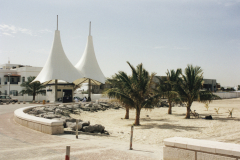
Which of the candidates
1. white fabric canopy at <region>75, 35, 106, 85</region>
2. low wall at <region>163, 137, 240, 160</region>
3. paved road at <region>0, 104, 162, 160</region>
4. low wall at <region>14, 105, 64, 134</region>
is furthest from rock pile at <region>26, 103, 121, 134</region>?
white fabric canopy at <region>75, 35, 106, 85</region>

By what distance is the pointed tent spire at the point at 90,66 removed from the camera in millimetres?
40500

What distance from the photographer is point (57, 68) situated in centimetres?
3562

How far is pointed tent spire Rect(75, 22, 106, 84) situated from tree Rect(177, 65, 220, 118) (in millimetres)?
22857

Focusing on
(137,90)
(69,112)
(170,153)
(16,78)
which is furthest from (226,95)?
(170,153)

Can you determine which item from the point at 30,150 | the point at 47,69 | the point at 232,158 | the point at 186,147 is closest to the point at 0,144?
the point at 30,150

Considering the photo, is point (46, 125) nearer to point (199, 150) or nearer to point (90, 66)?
point (199, 150)

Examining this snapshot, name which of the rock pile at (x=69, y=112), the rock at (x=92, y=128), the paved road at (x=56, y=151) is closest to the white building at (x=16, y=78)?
the rock pile at (x=69, y=112)

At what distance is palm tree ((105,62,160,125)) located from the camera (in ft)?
52.8

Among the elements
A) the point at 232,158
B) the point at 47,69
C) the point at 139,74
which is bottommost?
the point at 232,158

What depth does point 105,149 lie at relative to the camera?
696cm

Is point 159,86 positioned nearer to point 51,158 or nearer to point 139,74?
point 139,74

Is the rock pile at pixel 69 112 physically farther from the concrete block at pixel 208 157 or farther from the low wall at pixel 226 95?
the low wall at pixel 226 95

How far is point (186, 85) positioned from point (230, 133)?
7800 millimetres

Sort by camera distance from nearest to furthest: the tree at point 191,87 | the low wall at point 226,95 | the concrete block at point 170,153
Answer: the concrete block at point 170,153, the tree at point 191,87, the low wall at point 226,95
